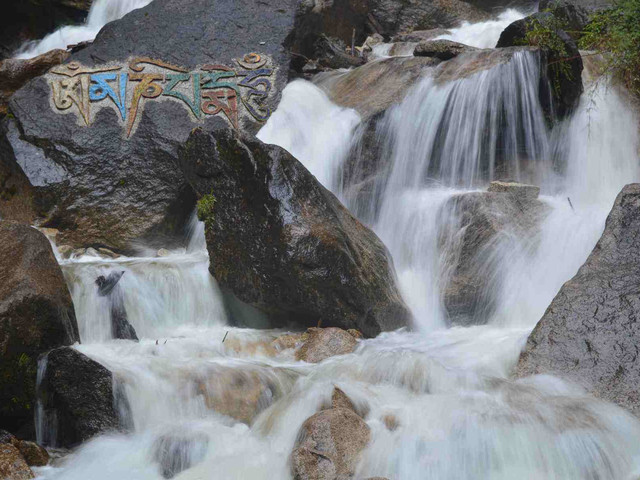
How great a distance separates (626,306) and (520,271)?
1757mm

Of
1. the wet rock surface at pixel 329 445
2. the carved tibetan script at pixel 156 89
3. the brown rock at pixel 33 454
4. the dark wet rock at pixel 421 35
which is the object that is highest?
the dark wet rock at pixel 421 35

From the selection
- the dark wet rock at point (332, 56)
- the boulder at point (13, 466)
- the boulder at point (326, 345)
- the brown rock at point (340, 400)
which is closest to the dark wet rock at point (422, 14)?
the dark wet rock at point (332, 56)

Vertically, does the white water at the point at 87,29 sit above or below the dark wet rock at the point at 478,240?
above

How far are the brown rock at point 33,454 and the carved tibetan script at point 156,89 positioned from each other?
5.33 m

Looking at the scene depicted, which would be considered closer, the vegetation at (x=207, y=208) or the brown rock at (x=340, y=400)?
the brown rock at (x=340, y=400)

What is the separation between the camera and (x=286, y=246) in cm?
577

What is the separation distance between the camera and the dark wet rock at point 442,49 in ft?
29.1

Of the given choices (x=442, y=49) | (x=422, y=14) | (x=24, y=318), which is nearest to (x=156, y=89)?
(x=442, y=49)

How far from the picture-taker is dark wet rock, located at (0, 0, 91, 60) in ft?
41.7

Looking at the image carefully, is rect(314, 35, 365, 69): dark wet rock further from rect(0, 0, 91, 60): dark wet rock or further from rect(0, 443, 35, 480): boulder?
rect(0, 443, 35, 480): boulder

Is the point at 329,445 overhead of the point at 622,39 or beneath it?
beneath

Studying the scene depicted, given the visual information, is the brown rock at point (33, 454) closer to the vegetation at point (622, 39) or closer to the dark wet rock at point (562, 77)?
the dark wet rock at point (562, 77)

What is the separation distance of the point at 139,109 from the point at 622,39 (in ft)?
18.1

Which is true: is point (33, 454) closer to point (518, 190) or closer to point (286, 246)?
point (286, 246)
